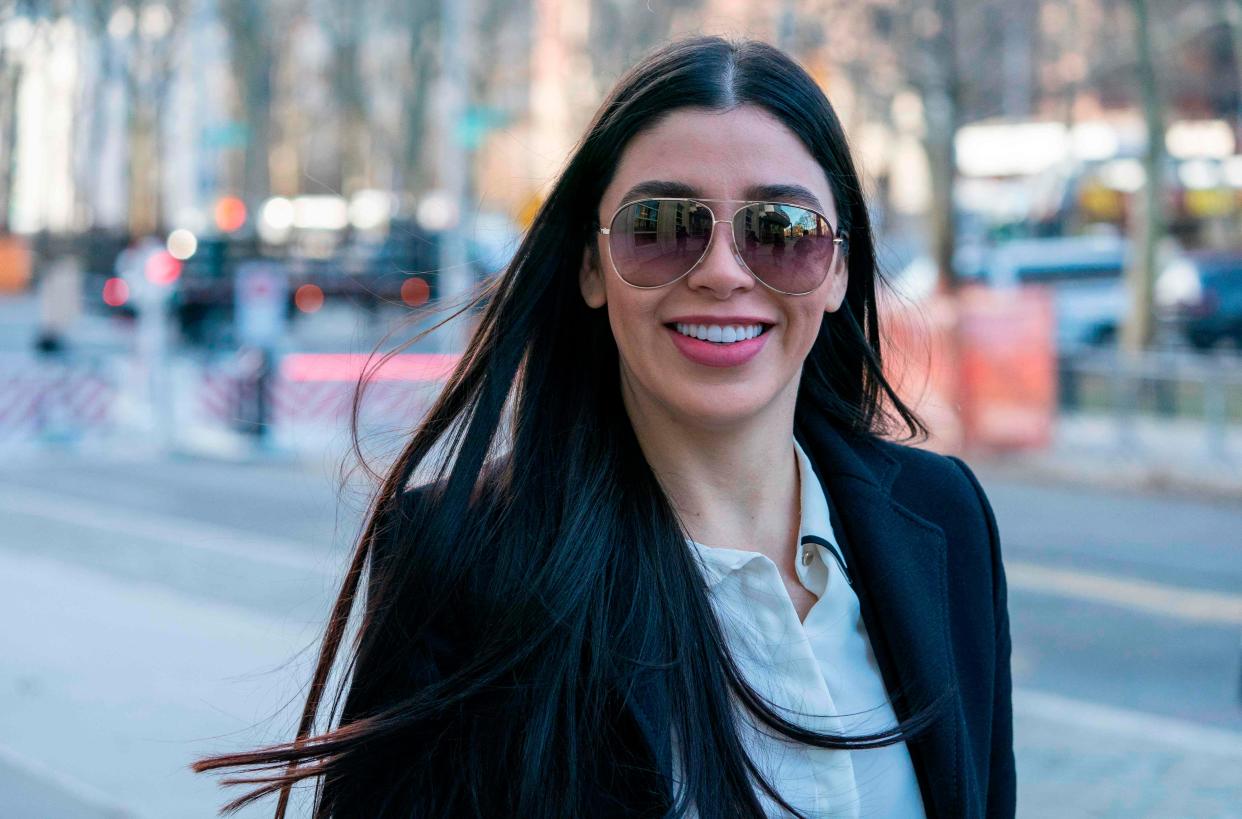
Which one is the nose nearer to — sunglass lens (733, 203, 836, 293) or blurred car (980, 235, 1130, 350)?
sunglass lens (733, 203, 836, 293)

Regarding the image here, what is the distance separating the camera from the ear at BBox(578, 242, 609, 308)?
2.25 metres

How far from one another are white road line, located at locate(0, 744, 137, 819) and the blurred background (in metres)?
0.02

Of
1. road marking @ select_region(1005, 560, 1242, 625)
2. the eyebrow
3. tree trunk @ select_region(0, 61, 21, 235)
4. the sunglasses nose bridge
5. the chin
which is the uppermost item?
tree trunk @ select_region(0, 61, 21, 235)

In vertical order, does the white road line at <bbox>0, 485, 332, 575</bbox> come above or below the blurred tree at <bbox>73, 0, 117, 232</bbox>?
below

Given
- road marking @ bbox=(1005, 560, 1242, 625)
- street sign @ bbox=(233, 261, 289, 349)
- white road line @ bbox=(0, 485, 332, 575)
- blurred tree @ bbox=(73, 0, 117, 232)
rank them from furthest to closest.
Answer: blurred tree @ bbox=(73, 0, 117, 232) → street sign @ bbox=(233, 261, 289, 349) → white road line @ bbox=(0, 485, 332, 575) → road marking @ bbox=(1005, 560, 1242, 625)

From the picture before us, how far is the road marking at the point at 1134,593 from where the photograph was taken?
828 centimetres

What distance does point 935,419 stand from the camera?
542 inches

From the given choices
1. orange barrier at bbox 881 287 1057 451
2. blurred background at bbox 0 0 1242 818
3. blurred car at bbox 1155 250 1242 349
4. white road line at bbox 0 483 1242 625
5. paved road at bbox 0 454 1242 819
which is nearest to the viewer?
paved road at bbox 0 454 1242 819

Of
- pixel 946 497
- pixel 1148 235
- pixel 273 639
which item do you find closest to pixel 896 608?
pixel 946 497

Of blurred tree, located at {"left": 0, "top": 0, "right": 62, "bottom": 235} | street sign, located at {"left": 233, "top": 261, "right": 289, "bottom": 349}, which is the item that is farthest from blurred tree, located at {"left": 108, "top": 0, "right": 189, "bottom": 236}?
street sign, located at {"left": 233, "top": 261, "right": 289, "bottom": 349}

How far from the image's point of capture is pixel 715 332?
6.90 feet

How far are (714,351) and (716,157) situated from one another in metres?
0.25

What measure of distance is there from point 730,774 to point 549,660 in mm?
263

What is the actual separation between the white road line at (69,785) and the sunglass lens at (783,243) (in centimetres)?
357
